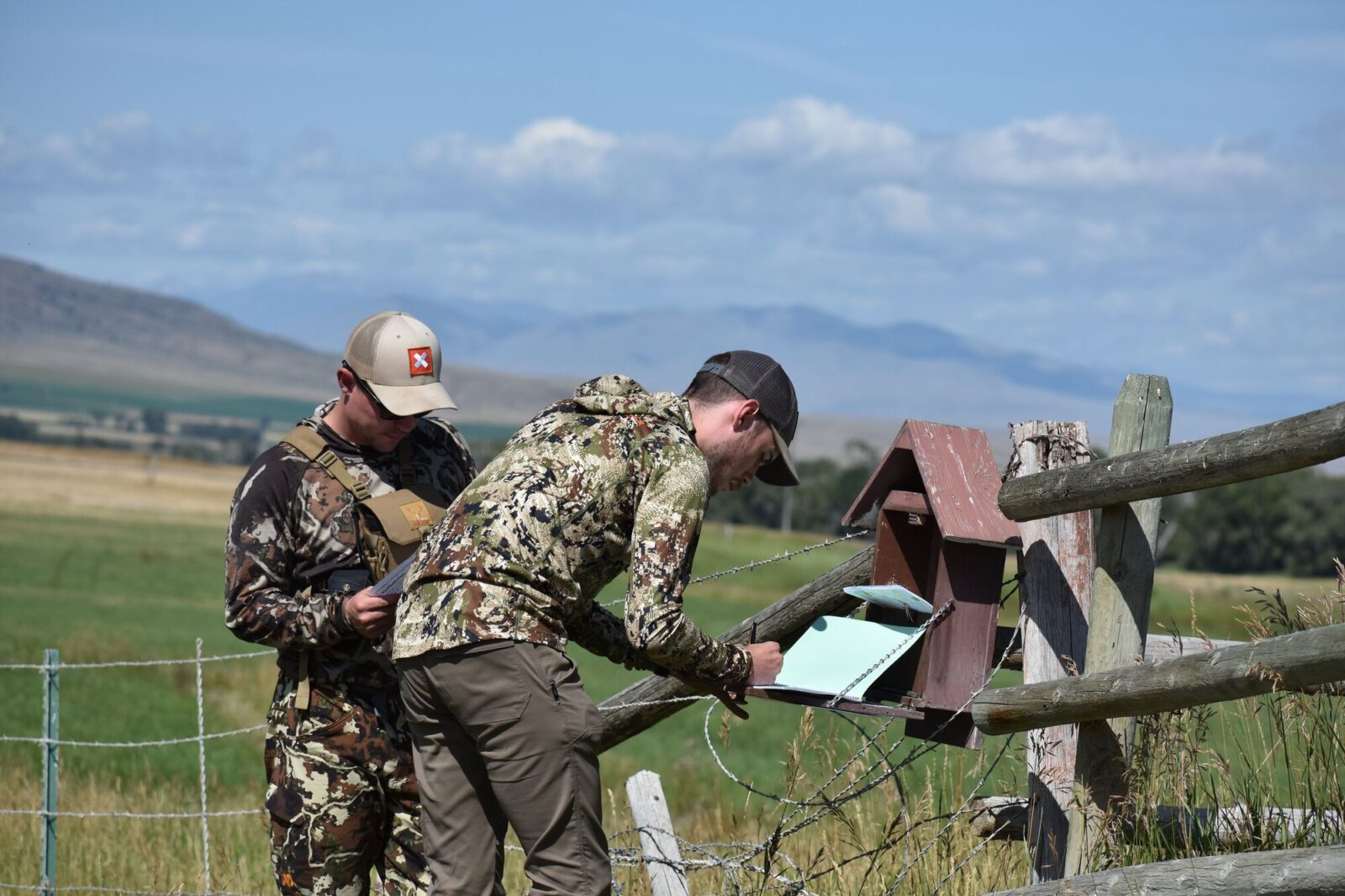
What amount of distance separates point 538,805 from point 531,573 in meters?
0.61

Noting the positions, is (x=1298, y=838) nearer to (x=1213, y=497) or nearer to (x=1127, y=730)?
(x=1127, y=730)

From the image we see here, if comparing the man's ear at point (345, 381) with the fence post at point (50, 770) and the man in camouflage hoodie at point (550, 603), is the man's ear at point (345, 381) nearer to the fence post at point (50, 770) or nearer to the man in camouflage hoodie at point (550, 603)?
the man in camouflage hoodie at point (550, 603)

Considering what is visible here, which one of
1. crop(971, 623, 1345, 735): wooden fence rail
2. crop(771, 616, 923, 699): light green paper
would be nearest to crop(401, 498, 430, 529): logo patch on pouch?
crop(771, 616, 923, 699): light green paper

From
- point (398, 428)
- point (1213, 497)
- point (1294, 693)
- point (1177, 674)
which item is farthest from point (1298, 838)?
point (1213, 497)

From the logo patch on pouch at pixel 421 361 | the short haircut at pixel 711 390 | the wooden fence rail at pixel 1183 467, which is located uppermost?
the logo patch on pouch at pixel 421 361

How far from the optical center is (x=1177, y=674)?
3.65 metres

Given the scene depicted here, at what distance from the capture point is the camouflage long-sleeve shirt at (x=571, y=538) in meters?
3.70

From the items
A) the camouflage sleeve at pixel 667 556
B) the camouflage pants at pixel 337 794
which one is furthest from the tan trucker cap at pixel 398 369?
the camouflage sleeve at pixel 667 556

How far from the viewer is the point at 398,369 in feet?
15.0

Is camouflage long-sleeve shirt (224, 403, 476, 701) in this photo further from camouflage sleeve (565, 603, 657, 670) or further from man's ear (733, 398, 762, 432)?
man's ear (733, 398, 762, 432)

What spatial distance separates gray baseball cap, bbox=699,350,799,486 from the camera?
3.96 metres

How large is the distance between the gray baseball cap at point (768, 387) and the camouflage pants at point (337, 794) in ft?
4.98

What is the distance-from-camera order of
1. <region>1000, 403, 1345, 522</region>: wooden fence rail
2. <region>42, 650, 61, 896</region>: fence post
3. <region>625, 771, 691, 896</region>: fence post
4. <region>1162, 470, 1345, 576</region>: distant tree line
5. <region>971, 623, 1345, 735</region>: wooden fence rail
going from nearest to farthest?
<region>971, 623, 1345, 735</region>: wooden fence rail
<region>1000, 403, 1345, 522</region>: wooden fence rail
<region>625, 771, 691, 896</region>: fence post
<region>42, 650, 61, 896</region>: fence post
<region>1162, 470, 1345, 576</region>: distant tree line

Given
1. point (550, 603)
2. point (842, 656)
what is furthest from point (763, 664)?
point (550, 603)
